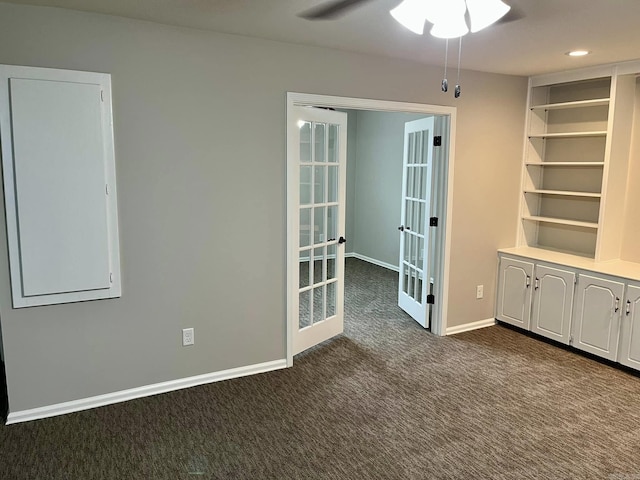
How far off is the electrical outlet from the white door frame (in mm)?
733

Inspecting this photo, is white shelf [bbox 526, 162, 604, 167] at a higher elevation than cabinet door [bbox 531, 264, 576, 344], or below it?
higher

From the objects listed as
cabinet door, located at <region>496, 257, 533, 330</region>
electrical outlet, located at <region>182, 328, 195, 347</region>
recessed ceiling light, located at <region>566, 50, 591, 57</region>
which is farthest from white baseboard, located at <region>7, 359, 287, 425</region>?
recessed ceiling light, located at <region>566, 50, 591, 57</region>

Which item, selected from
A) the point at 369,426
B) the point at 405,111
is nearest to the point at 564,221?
the point at 405,111

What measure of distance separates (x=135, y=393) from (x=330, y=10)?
2.68 meters

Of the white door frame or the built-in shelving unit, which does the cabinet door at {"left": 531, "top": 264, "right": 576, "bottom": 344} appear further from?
the white door frame

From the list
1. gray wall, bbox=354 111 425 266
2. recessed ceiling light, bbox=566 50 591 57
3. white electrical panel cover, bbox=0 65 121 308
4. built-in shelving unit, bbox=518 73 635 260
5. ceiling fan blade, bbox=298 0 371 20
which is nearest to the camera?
ceiling fan blade, bbox=298 0 371 20

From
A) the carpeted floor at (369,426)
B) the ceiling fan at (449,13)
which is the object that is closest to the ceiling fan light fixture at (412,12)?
the ceiling fan at (449,13)

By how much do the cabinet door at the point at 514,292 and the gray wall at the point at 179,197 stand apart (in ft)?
6.35

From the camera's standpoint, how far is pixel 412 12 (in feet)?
7.20

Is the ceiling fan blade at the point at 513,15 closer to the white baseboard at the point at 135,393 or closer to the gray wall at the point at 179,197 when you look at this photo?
the gray wall at the point at 179,197

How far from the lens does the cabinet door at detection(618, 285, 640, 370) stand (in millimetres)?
3568

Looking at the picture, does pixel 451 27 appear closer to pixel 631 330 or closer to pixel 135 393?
pixel 631 330

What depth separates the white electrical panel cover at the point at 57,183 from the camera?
2.68 meters

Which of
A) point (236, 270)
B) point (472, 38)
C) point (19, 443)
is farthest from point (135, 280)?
point (472, 38)
